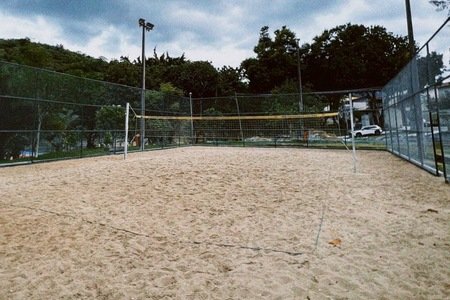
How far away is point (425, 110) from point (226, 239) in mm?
5370

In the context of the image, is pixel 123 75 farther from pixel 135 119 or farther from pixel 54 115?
pixel 54 115

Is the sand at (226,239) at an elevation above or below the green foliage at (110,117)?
below

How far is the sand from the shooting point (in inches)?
85.6

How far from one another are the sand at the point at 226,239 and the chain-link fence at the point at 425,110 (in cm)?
90

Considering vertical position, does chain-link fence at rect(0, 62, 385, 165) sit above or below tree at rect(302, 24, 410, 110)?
below

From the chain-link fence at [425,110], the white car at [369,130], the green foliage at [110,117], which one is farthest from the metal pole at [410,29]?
the green foliage at [110,117]

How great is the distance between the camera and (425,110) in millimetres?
6027

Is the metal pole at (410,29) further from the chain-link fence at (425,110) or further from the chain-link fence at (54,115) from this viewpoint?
the chain-link fence at (54,115)

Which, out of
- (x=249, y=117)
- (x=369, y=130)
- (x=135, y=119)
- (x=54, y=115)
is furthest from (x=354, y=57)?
(x=54, y=115)

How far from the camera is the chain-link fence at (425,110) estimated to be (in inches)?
201

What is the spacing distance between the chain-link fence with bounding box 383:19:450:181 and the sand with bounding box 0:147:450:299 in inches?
35.3

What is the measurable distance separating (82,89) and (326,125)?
9957mm

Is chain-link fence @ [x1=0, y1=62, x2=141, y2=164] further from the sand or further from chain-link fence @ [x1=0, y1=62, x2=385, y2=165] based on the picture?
the sand

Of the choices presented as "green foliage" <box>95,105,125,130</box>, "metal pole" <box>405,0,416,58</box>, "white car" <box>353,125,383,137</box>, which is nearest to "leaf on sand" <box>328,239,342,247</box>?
"metal pole" <box>405,0,416,58</box>
